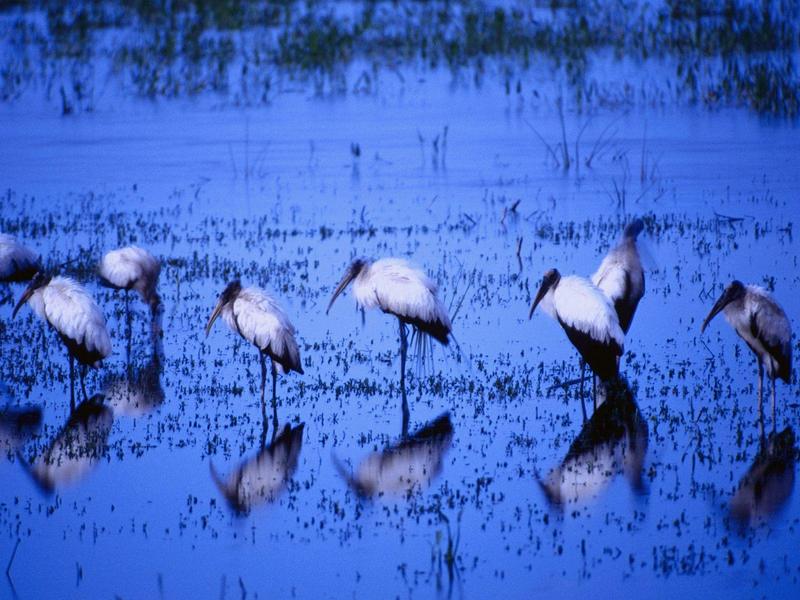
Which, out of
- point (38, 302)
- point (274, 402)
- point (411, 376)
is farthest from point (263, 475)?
point (38, 302)

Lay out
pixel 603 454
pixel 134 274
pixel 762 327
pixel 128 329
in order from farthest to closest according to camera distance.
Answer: pixel 134 274 < pixel 128 329 < pixel 762 327 < pixel 603 454

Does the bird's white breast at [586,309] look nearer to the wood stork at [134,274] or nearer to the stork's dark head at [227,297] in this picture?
the stork's dark head at [227,297]

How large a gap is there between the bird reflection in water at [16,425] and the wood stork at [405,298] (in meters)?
2.21

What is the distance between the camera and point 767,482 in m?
7.81

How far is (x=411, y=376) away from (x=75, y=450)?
8.43 feet

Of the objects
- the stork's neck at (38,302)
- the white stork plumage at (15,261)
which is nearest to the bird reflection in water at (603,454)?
the stork's neck at (38,302)

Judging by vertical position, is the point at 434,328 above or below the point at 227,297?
below

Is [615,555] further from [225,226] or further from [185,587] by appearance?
[225,226]

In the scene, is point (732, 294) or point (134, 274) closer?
point (732, 294)

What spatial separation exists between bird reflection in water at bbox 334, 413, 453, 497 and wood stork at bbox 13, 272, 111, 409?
8.14 ft

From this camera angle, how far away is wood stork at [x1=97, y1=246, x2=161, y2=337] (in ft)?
39.3

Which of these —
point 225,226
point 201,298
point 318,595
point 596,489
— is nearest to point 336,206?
point 225,226

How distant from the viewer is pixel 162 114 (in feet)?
79.0

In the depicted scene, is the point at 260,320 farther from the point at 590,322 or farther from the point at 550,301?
the point at 590,322
